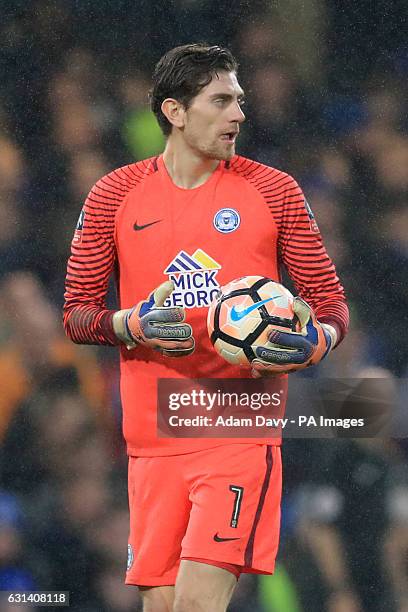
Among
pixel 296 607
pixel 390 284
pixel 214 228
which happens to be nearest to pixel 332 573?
pixel 296 607

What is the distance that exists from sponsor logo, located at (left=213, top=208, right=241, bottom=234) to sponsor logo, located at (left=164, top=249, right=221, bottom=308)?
77 millimetres

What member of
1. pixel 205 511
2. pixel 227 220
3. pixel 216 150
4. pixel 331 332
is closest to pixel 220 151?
pixel 216 150

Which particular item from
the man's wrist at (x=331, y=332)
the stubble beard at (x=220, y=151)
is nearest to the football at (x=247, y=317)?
the man's wrist at (x=331, y=332)

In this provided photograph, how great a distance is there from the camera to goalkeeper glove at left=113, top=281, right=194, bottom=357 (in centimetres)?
287

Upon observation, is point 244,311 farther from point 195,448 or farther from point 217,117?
point 217,117

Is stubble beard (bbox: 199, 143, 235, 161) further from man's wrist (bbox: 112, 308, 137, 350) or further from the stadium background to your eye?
the stadium background

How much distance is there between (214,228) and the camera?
10.2 feet

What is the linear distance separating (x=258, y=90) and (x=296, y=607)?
5.98 feet

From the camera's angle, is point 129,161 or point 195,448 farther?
point 129,161

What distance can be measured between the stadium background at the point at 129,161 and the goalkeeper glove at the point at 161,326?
147 centimetres

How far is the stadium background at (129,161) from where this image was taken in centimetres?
432

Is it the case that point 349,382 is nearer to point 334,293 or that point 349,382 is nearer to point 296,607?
point 296,607

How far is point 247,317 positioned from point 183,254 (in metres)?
0.34

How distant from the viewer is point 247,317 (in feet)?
9.30
